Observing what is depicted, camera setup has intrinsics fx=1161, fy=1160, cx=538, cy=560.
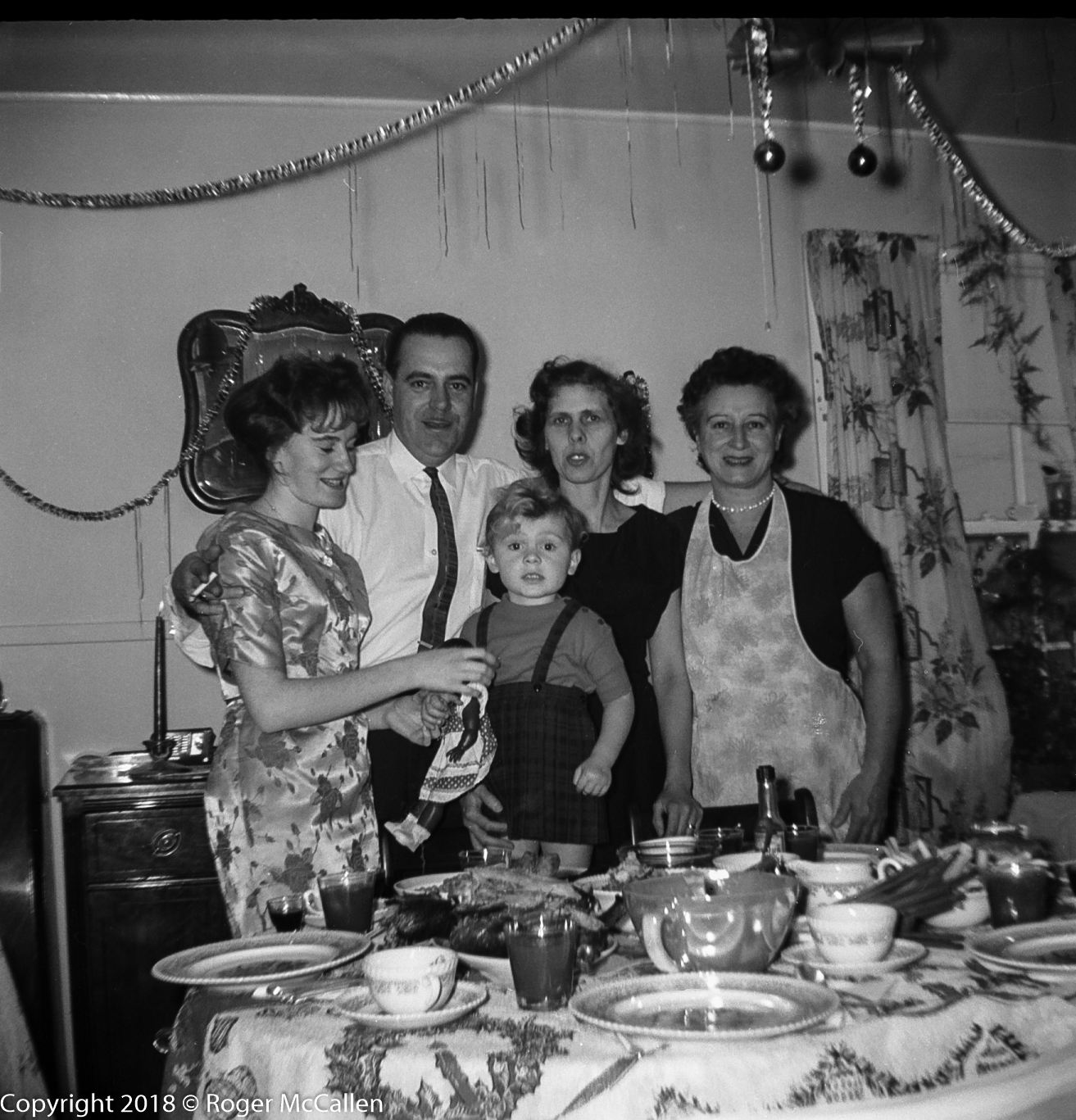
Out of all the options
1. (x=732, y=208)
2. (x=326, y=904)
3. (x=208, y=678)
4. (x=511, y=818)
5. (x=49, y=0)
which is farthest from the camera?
(x=732, y=208)

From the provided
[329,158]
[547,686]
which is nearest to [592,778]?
[547,686]

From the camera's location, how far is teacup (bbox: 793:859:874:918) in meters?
1.44

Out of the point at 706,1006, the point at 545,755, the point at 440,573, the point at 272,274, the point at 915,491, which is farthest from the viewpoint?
the point at 915,491

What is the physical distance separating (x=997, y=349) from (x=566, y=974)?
11.5 feet

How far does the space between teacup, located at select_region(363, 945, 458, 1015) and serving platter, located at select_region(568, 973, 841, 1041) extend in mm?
126


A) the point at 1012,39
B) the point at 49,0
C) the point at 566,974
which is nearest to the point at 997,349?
the point at 1012,39

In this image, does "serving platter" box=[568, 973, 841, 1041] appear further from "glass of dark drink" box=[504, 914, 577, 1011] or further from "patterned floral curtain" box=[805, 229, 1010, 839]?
"patterned floral curtain" box=[805, 229, 1010, 839]

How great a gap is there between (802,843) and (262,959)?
2.46 ft

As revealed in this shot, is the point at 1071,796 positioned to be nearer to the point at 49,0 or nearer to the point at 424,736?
the point at 424,736

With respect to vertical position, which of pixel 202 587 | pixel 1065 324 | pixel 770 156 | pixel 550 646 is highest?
pixel 1065 324

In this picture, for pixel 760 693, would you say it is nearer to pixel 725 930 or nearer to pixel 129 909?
pixel 725 930

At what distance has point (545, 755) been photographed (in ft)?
7.92

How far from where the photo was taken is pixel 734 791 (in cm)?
258

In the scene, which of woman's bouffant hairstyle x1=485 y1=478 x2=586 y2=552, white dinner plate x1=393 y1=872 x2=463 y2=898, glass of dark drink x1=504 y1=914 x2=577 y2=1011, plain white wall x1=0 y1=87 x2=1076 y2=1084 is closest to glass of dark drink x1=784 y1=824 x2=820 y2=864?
white dinner plate x1=393 y1=872 x2=463 y2=898
